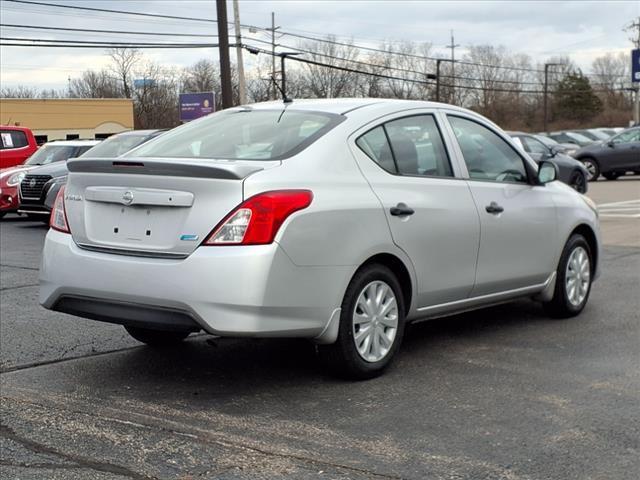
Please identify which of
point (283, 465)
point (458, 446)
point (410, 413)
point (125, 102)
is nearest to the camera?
point (283, 465)

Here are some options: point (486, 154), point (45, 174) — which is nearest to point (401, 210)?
point (486, 154)

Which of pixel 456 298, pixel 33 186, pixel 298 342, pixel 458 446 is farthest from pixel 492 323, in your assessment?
pixel 33 186

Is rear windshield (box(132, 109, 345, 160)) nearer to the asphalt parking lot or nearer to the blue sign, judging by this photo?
the asphalt parking lot

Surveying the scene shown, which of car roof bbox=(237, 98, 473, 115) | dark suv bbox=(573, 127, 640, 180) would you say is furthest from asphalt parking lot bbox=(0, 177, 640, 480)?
dark suv bbox=(573, 127, 640, 180)

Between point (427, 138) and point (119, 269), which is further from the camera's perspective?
point (427, 138)

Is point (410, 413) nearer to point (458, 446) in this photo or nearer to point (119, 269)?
point (458, 446)

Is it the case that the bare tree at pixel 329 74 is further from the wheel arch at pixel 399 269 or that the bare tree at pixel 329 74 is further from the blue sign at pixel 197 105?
the wheel arch at pixel 399 269

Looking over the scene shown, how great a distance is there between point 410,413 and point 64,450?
1.71m

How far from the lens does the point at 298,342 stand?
6098mm

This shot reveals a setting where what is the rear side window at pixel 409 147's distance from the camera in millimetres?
5395

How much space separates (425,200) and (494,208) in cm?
78

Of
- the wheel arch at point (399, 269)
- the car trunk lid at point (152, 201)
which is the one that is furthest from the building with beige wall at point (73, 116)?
the wheel arch at point (399, 269)

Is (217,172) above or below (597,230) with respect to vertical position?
above

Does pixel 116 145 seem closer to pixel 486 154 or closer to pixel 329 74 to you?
pixel 486 154
